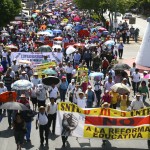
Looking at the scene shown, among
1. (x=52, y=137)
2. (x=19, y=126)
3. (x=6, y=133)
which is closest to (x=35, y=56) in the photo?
(x=6, y=133)

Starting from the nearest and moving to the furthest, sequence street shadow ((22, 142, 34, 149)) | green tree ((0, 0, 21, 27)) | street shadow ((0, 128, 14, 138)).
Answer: street shadow ((22, 142, 34, 149))
street shadow ((0, 128, 14, 138))
green tree ((0, 0, 21, 27))

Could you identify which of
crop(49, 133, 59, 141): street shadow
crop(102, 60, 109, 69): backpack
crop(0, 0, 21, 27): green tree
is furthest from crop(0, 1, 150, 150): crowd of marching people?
crop(0, 0, 21, 27): green tree

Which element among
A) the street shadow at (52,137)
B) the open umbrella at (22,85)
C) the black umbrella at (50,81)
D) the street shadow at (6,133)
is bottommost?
the street shadow at (6,133)

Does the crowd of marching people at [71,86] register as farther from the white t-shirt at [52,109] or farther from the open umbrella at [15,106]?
the open umbrella at [15,106]

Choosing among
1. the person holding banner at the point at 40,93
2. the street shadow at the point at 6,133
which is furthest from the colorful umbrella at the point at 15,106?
the person holding banner at the point at 40,93

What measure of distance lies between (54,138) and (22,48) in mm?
15499

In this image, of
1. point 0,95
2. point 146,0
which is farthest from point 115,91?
point 146,0

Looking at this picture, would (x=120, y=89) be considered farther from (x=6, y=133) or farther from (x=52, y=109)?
(x=6, y=133)

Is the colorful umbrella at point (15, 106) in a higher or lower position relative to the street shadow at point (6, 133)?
higher

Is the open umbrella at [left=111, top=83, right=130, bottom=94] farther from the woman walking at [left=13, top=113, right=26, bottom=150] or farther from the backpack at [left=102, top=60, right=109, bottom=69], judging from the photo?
the backpack at [left=102, top=60, right=109, bottom=69]

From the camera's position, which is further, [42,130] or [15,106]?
[15,106]

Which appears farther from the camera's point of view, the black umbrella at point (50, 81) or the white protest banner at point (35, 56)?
the white protest banner at point (35, 56)

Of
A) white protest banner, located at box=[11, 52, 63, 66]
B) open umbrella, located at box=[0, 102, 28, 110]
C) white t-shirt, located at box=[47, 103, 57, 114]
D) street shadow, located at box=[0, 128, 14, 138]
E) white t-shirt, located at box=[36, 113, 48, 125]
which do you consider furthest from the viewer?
white protest banner, located at box=[11, 52, 63, 66]

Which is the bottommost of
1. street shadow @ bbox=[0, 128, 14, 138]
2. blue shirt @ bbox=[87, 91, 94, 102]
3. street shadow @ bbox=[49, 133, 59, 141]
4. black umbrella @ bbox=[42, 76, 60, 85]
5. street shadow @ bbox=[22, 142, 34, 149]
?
street shadow @ bbox=[0, 128, 14, 138]
